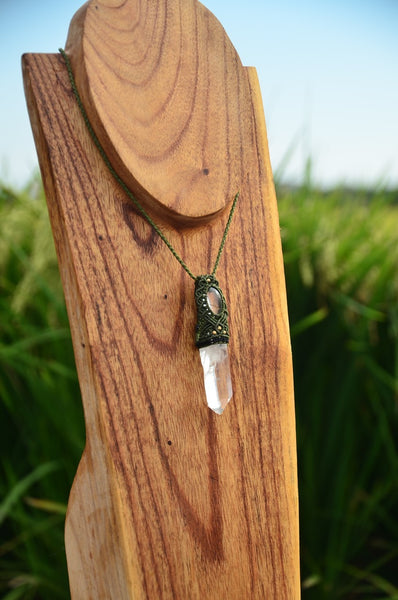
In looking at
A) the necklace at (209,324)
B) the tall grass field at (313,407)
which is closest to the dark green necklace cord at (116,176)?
the necklace at (209,324)

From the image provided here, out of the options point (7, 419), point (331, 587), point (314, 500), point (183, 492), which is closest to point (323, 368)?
point (314, 500)

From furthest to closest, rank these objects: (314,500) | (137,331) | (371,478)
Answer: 1. (371,478)
2. (314,500)
3. (137,331)

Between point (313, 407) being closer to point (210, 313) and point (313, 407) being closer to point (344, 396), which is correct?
point (344, 396)

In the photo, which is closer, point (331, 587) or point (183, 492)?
point (183, 492)

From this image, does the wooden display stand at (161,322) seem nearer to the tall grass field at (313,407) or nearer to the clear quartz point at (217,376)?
the clear quartz point at (217,376)

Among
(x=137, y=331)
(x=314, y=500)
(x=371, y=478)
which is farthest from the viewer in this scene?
(x=371, y=478)

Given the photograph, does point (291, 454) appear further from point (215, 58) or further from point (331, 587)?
point (331, 587)

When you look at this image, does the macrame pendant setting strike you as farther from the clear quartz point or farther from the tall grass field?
the tall grass field
